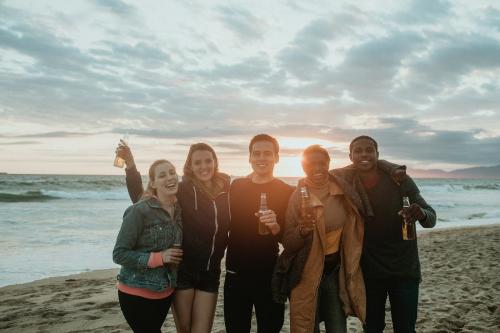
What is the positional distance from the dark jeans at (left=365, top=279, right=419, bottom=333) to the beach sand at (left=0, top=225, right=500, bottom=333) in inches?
70.3

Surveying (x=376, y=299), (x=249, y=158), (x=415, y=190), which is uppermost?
(x=249, y=158)

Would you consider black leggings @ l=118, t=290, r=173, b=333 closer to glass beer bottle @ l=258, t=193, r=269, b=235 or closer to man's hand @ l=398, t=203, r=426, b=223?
glass beer bottle @ l=258, t=193, r=269, b=235

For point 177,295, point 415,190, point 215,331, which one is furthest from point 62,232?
point 415,190

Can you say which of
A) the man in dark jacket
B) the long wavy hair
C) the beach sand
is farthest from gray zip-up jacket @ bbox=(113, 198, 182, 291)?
the beach sand

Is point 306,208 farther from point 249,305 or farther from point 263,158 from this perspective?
point 249,305

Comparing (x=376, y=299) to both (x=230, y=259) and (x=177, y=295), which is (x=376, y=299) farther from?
(x=177, y=295)

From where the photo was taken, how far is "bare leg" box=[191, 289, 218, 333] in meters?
3.73

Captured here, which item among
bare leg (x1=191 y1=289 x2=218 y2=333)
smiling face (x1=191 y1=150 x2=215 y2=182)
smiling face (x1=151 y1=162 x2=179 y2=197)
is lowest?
bare leg (x1=191 y1=289 x2=218 y2=333)

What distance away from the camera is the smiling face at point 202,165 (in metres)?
3.90

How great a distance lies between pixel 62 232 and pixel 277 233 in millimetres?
13856

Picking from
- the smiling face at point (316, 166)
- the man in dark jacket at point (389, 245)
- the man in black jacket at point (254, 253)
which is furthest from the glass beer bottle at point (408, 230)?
the man in black jacket at point (254, 253)

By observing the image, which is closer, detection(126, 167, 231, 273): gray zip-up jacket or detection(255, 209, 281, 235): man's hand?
detection(255, 209, 281, 235): man's hand

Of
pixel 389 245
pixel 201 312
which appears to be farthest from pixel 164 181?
pixel 389 245

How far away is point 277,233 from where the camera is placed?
3.81 meters
